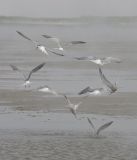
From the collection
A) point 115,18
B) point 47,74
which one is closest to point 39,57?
point 47,74

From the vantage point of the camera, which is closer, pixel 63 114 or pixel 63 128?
pixel 63 128

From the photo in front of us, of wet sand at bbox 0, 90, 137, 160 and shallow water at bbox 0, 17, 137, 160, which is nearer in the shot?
wet sand at bbox 0, 90, 137, 160

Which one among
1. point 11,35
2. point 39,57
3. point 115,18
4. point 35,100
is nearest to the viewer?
point 35,100

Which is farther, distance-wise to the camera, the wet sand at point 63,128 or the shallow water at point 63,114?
the shallow water at point 63,114

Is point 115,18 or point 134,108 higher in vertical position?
point 134,108

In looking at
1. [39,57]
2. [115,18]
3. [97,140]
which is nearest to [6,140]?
[97,140]

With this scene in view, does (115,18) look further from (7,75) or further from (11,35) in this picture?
(7,75)

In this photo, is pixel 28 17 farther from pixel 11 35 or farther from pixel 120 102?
pixel 120 102

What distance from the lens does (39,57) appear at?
30016 millimetres

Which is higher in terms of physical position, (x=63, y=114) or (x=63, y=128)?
(x=63, y=128)

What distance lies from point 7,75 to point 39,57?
251 inches

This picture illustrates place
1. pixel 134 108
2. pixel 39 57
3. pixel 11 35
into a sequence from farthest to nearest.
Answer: pixel 11 35 → pixel 39 57 → pixel 134 108

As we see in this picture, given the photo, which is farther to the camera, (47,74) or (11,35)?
(11,35)

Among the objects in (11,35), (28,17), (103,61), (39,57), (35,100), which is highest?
(103,61)
